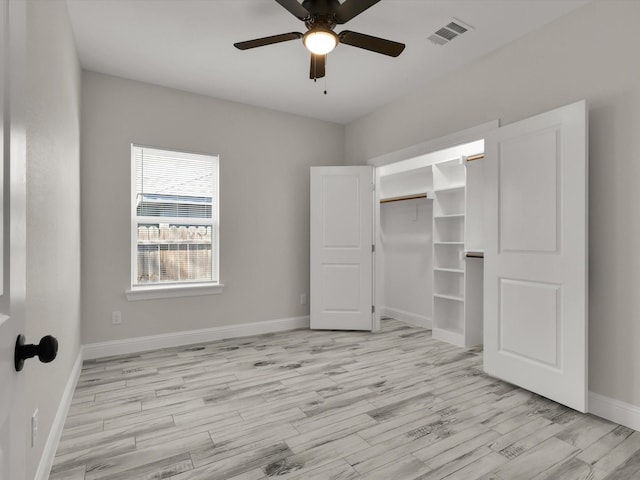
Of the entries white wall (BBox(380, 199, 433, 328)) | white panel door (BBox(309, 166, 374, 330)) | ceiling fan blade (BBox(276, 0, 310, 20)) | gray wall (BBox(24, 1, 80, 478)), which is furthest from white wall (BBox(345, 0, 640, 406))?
gray wall (BBox(24, 1, 80, 478))

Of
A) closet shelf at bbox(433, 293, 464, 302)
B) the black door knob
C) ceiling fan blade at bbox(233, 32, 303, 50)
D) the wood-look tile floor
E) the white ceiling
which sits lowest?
the wood-look tile floor

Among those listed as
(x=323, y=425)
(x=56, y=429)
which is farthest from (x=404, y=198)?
(x=56, y=429)

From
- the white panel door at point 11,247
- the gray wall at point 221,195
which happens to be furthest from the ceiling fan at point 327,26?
the gray wall at point 221,195

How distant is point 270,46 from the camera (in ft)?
10.4

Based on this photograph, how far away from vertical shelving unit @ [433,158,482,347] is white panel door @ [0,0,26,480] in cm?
405

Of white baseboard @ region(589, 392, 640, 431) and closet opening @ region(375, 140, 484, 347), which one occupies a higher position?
closet opening @ region(375, 140, 484, 347)

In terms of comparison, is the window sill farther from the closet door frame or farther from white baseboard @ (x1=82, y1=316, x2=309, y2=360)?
the closet door frame

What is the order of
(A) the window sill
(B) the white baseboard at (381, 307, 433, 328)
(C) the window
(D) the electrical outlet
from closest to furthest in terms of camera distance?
(D) the electrical outlet
(A) the window sill
(C) the window
(B) the white baseboard at (381, 307, 433, 328)

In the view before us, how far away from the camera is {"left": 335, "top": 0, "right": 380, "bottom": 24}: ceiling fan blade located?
2.11m

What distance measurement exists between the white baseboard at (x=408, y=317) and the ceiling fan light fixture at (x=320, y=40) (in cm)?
362

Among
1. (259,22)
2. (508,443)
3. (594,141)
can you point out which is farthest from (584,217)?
(259,22)

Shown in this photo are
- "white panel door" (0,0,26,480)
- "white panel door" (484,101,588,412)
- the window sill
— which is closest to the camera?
"white panel door" (0,0,26,480)

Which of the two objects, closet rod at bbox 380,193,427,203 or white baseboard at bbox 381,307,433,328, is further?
white baseboard at bbox 381,307,433,328

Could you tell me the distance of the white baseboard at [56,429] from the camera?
70.1 inches
